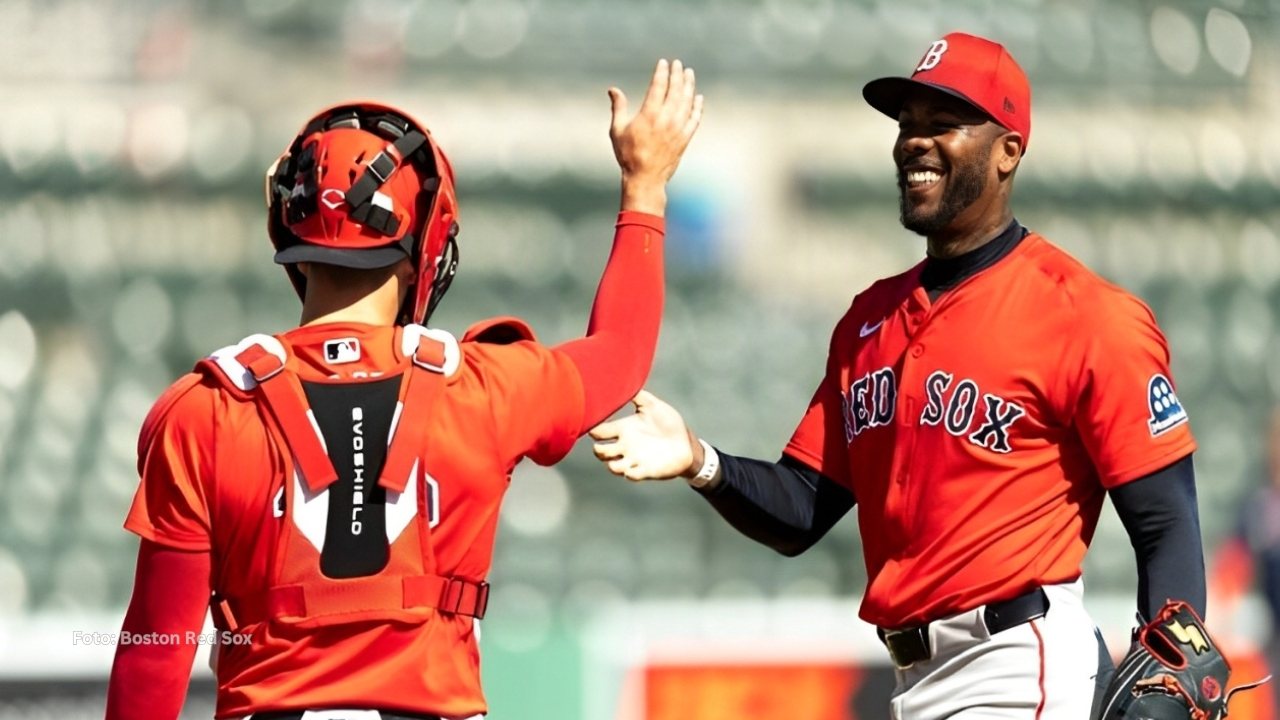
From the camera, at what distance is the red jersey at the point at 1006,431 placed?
3.55 meters

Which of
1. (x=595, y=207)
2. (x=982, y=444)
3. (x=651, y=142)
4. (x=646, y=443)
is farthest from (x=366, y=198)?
(x=595, y=207)

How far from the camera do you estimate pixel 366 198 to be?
2980 mm

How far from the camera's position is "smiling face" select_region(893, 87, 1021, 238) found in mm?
3867

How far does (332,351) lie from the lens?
2908mm

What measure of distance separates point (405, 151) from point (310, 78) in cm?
906

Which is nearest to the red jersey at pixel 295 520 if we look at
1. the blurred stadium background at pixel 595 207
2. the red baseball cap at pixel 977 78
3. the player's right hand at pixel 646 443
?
the player's right hand at pixel 646 443

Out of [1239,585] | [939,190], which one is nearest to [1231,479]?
[1239,585]

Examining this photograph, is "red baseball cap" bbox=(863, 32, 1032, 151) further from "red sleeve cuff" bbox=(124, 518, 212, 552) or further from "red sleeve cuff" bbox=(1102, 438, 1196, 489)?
"red sleeve cuff" bbox=(124, 518, 212, 552)

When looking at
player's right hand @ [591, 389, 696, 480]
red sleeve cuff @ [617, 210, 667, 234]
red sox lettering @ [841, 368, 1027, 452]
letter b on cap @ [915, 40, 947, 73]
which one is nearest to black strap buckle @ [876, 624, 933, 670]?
red sox lettering @ [841, 368, 1027, 452]

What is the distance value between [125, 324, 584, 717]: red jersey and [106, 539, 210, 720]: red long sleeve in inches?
1.5

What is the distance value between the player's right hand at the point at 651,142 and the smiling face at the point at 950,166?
0.68 metres

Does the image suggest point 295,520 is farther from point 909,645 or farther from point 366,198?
point 909,645

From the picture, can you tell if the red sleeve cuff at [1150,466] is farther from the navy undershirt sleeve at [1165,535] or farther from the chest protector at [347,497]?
the chest protector at [347,497]

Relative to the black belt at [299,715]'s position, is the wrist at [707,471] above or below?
above
